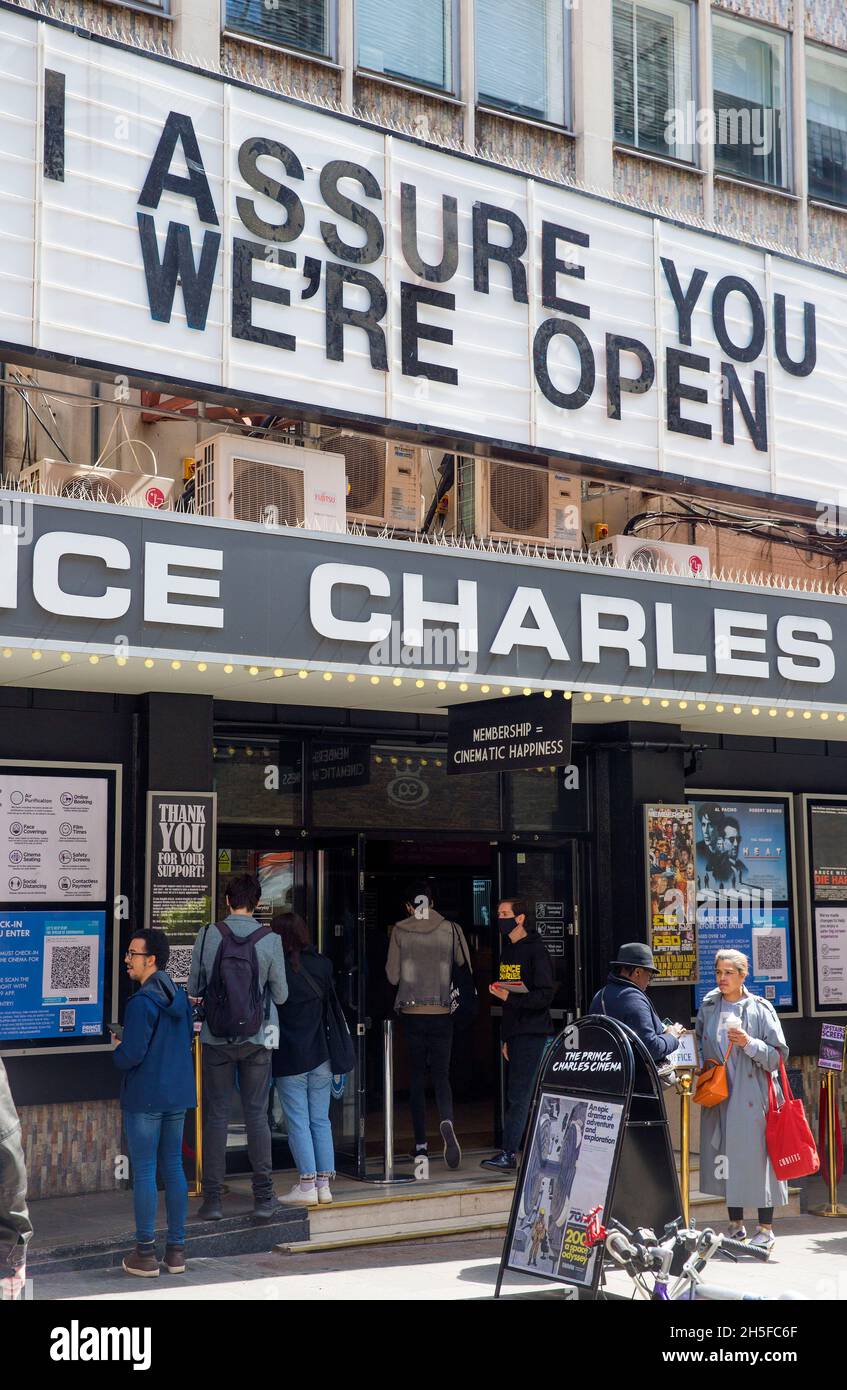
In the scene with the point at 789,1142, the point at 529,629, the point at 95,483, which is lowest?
the point at 789,1142

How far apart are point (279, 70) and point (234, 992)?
6.89m

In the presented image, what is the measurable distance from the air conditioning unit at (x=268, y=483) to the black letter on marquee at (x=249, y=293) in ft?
2.19

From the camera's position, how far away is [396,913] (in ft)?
46.4

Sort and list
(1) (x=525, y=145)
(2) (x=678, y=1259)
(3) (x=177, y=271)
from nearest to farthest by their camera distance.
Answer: (2) (x=678, y=1259), (3) (x=177, y=271), (1) (x=525, y=145)

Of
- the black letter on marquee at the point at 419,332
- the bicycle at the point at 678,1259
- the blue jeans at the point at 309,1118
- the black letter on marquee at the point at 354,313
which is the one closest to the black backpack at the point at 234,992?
the blue jeans at the point at 309,1118

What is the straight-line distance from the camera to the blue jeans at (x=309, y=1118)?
9312 millimetres

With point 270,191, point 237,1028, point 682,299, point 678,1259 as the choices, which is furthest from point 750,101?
point 678,1259

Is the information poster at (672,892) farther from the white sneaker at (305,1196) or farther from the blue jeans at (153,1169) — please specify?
the blue jeans at (153,1169)

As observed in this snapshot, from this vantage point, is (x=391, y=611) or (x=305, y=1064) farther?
(x=305, y=1064)

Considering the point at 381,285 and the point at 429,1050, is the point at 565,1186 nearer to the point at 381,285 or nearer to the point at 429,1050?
the point at 429,1050

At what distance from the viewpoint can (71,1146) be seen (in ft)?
31.9

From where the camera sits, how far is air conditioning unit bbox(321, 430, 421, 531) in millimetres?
11156
